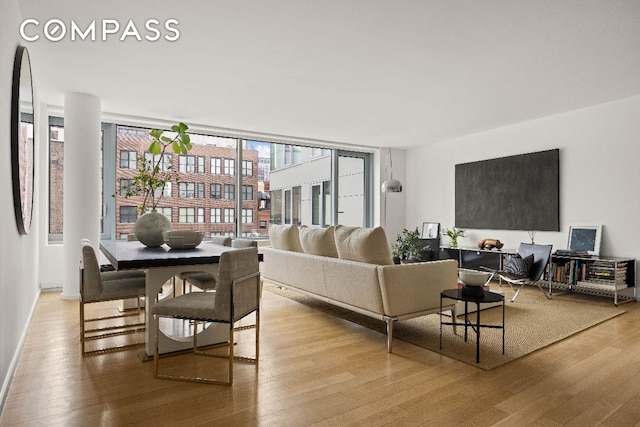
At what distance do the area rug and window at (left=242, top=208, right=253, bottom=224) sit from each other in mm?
2768

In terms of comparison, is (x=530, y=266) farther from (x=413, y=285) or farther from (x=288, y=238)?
(x=288, y=238)

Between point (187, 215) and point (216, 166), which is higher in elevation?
point (216, 166)

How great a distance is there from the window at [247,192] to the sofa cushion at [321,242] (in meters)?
3.62

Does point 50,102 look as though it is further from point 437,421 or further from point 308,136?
point 437,421

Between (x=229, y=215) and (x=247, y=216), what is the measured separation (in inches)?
13.9

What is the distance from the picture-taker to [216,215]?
747 cm

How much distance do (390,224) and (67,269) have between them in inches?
234

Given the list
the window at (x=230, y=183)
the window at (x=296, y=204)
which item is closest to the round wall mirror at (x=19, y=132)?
the window at (x=230, y=183)

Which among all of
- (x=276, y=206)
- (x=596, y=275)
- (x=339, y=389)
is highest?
(x=276, y=206)

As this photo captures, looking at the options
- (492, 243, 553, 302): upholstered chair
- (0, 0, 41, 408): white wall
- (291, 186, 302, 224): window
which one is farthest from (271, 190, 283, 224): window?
(0, 0, 41, 408): white wall

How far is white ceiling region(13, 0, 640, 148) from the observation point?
3070 millimetres

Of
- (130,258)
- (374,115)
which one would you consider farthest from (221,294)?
(374,115)

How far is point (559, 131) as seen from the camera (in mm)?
6008

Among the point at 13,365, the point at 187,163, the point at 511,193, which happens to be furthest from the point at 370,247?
the point at 187,163
